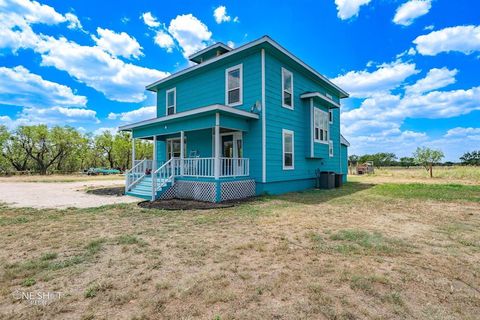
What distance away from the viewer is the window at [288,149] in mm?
11523

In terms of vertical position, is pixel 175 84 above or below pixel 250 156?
above

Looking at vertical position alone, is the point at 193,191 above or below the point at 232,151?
below

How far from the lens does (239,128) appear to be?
10.1m

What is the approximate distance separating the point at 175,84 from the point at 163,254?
12.5 metres

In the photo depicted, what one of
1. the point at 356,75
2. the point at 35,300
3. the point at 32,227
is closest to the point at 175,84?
the point at 32,227

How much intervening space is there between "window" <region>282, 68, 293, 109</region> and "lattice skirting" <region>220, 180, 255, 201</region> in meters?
4.36

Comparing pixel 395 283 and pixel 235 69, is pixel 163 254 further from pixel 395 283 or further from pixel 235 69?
pixel 235 69

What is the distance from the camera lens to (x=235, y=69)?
11.3 meters

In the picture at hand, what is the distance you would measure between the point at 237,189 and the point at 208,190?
4.03ft

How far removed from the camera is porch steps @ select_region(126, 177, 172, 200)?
33.0ft

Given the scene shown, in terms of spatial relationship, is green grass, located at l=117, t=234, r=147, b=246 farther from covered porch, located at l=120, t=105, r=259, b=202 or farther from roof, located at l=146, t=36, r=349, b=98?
roof, located at l=146, t=36, r=349, b=98

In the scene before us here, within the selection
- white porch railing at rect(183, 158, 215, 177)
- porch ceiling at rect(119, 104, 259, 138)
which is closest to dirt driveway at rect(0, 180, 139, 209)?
white porch railing at rect(183, 158, 215, 177)

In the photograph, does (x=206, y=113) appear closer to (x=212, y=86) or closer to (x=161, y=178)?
(x=212, y=86)

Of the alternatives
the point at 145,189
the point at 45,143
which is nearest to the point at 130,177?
the point at 145,189
